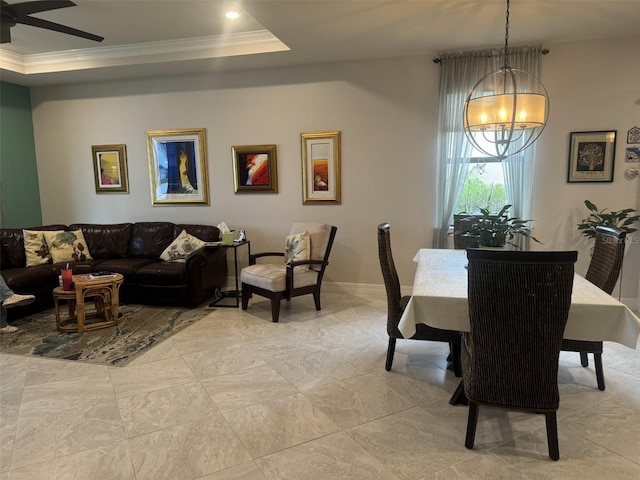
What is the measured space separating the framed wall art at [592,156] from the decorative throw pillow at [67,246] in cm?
567

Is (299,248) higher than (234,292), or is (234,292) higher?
(299,248)

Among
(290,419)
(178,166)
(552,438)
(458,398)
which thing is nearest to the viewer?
(552,438)

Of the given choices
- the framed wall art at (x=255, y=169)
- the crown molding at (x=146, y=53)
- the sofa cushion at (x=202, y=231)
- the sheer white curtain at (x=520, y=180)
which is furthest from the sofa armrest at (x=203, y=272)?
the sheer white curtain at (x=520, y=180)

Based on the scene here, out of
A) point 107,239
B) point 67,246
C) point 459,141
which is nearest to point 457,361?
point 459,141

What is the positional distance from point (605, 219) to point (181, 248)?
180 inches

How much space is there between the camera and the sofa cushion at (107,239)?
520 centimetres

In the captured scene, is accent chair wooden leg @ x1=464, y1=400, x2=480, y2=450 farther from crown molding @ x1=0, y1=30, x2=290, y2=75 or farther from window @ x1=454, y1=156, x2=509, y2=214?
crown molding @ x1=0, y1=30, x2=290, y2=75

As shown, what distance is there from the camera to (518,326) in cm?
187

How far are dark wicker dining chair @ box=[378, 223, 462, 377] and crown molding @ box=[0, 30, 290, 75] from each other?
264 centimetres

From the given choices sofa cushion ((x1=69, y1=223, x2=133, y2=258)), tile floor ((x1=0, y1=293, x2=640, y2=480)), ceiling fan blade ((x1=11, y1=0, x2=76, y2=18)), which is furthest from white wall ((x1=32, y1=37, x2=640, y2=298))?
ceiling fan blade ((x1=11, y1=0, x2=76, y2=18))

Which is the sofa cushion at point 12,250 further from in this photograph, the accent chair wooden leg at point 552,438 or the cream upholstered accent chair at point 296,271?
the accent chair wooden leg at point 552,438

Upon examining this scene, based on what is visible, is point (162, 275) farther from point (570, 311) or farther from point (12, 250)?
point (570, 311)

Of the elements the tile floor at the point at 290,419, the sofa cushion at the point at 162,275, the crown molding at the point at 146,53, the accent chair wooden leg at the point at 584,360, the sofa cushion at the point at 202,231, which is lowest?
the tile floor at the point at 290,419

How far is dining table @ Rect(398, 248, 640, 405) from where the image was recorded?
2066 mm
